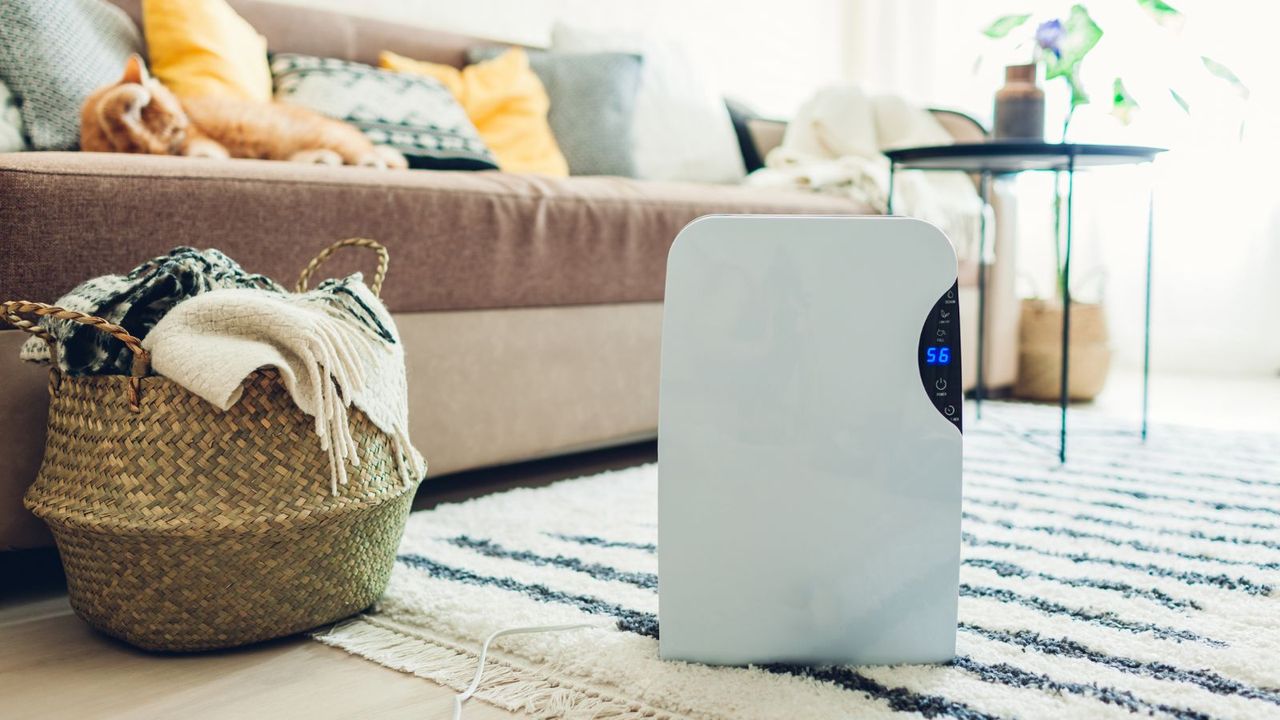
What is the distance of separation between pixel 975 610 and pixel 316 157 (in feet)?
3.88

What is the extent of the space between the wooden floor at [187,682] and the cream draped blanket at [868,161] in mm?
1614

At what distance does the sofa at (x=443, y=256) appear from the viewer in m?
1.04

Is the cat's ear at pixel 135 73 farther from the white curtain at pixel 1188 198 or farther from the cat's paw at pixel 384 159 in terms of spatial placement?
the white curtain at pixel 1188 198

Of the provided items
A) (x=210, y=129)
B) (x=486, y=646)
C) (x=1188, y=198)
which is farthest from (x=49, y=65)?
(x=1188, y=198)

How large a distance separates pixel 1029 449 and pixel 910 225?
3.84 ft

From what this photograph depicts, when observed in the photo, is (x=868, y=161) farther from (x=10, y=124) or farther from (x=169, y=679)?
(x=169, y=679)

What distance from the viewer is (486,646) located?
2.80ft

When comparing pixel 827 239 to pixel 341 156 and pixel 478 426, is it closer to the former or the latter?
pixel 478 426

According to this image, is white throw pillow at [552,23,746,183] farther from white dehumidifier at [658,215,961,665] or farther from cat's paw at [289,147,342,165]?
white dehumidifier at [658,215,961,665]

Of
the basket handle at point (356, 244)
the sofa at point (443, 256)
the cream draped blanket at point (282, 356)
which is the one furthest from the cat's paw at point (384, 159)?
the cream draped blanket at point (282, 356)

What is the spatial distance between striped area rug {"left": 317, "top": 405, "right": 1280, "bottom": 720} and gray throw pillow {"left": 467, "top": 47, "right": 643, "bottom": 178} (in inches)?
38.2

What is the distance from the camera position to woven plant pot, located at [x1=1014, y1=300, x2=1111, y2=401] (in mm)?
2471

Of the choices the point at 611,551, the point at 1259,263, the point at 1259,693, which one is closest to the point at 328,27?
the point at 611,551

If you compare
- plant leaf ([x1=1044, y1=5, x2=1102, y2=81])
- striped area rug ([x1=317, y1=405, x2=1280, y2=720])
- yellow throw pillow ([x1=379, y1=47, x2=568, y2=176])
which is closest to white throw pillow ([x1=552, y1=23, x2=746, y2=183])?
yellow throw pillow ([x1=379, y1=47, x2=568, y2=176])
